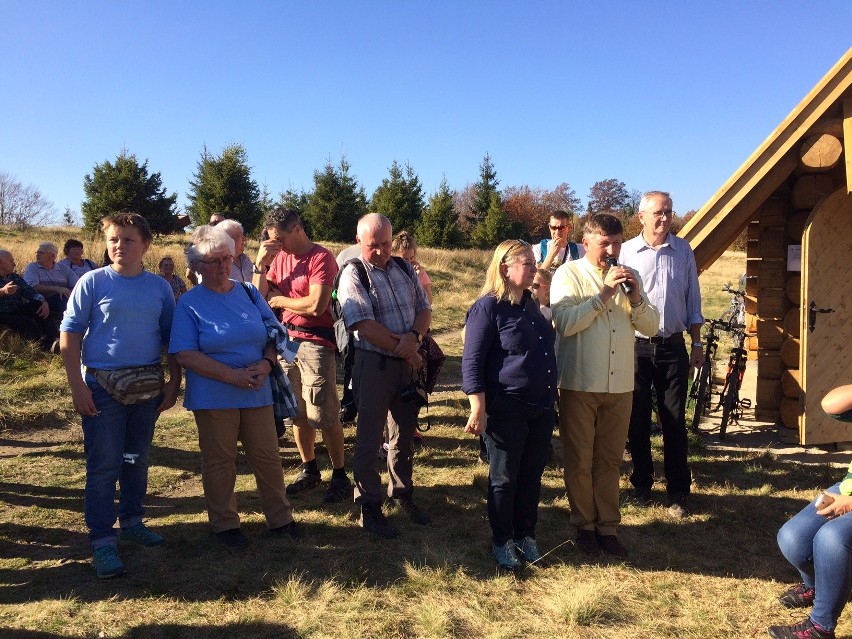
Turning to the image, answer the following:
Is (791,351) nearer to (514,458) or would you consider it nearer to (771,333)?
(771,333)

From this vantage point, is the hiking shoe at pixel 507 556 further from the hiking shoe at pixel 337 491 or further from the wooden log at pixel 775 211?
the wooden log at pixel 775 211

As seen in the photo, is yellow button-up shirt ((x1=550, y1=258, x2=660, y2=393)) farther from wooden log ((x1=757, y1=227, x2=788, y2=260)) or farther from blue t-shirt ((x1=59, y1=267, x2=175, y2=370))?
wooden log ((x1=757, y1=227, x2=788, y2=260))

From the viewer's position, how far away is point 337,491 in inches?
191

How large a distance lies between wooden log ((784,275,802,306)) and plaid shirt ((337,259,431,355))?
14.1 feet

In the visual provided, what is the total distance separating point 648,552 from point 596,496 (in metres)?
0.48

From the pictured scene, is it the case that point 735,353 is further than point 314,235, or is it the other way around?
point 314,235

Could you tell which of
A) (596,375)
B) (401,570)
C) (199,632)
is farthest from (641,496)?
(199,632)

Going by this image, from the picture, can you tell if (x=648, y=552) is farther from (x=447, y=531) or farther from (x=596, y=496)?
(x=447, y=531)

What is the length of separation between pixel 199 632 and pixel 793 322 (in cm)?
605

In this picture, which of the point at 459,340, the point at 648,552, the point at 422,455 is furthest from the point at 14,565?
the point at 459,340

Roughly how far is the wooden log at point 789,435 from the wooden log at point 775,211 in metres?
2.08

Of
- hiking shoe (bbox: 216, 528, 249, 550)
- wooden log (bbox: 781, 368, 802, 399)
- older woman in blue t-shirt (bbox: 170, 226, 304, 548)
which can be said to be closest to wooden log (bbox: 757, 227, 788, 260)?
wooden log (bbox: 781, 368, 802, 399)

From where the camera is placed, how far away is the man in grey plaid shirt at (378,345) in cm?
405

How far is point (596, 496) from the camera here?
159 inches
